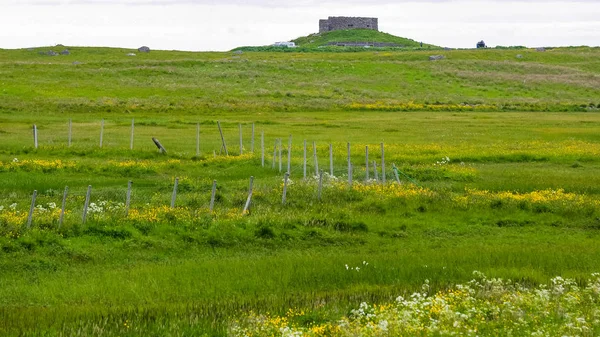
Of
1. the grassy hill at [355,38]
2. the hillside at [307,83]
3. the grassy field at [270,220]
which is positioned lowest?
the grassy field at [270,220]

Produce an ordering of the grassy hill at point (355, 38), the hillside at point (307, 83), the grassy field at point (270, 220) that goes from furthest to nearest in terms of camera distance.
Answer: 1. the grassy hill at point (355, 38)
2. the hillside at point (307, 83)
3. the grassy field at point (270, 220)

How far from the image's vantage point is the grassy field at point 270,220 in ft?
51.2

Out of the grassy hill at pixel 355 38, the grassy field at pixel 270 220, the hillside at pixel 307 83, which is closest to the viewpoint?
the grassy field at pixel 270 220

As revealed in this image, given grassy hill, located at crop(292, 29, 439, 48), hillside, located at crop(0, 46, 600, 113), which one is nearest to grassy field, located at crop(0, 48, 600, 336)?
hillside, located at crop(0, 46, 600, 113)

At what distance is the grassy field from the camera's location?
15.6 m

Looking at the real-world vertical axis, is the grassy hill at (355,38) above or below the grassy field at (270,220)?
above

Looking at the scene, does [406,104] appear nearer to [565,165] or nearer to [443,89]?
[443,89]

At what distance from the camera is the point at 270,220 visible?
21641 mm

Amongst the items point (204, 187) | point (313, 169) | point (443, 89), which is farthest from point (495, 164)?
point (443, 89)

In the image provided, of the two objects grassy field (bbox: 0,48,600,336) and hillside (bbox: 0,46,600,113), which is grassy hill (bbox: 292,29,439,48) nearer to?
hillside (bbox: 0,46,600,113)

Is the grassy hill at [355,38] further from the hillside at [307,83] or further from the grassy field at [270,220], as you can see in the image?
the grassy field at [270,220]

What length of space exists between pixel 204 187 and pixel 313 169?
6818 mm

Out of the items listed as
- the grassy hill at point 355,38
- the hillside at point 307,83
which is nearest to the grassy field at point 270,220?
the hillside at point 307,83

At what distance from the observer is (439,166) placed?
35.4 meters
